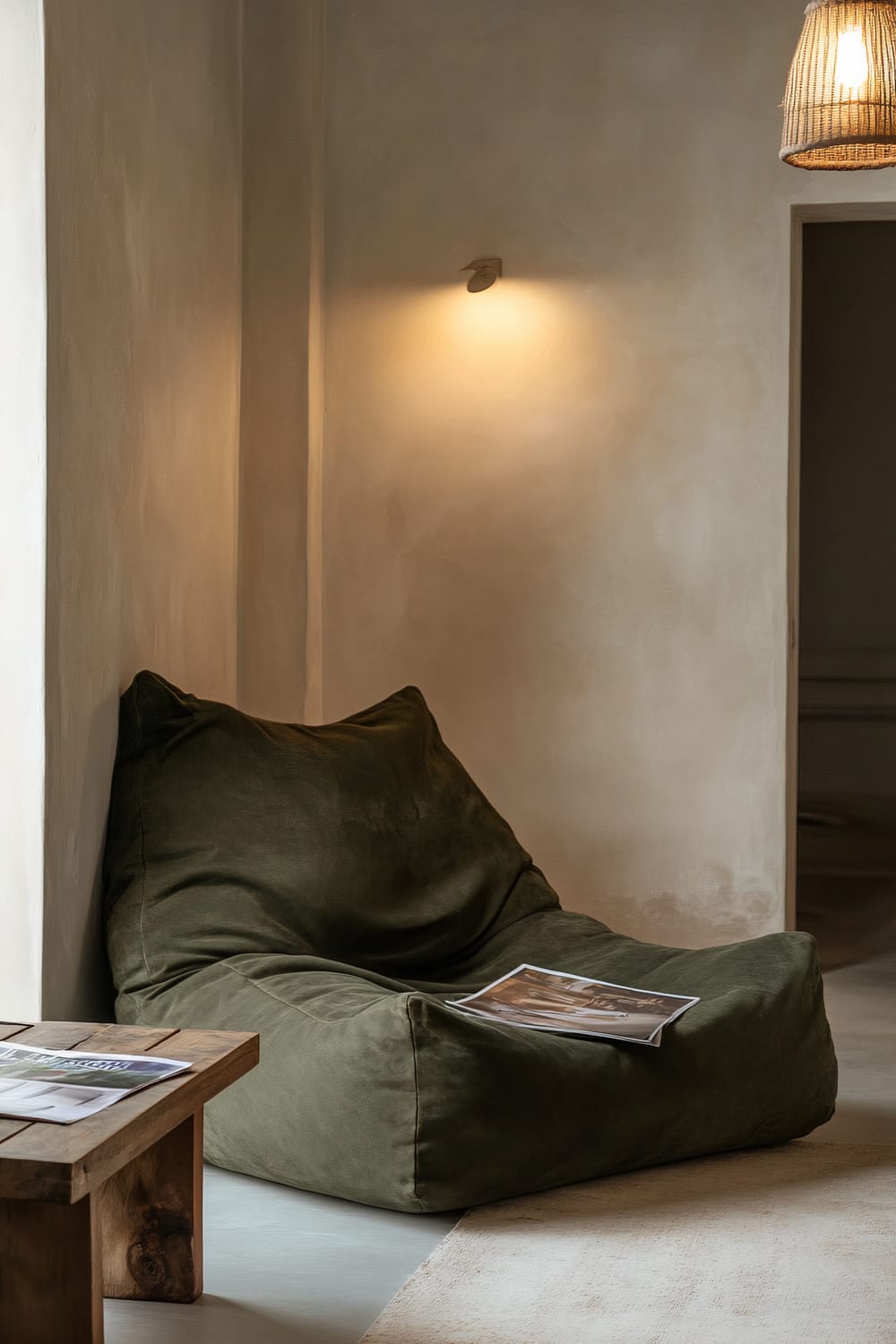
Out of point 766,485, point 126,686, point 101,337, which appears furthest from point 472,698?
point 101,337

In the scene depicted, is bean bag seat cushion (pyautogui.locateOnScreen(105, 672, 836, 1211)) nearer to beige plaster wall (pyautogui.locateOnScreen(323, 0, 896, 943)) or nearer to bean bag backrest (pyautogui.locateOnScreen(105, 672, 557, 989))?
bean bag backrest (pyautogui.locateOnScreen(105, 672, 557, 989))

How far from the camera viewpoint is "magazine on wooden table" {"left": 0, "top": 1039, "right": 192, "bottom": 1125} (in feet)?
5.50

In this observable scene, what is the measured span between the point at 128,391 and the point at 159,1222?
5.97 ft

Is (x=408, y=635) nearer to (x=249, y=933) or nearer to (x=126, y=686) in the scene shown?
(x=126, y=686)

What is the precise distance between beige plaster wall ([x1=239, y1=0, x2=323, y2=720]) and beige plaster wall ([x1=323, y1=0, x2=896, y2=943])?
162 millimetres

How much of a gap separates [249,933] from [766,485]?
2.09 meters

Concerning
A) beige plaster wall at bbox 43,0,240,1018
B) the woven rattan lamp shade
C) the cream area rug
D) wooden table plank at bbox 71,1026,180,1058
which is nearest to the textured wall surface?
beige plaster wall at bbox 43,0,240,1018

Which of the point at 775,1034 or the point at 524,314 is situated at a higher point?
the point at 524,314

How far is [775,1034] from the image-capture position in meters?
2.62

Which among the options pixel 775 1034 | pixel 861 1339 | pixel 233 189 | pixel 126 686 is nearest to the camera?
pixel 861 1339

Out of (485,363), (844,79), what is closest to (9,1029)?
(844,79)

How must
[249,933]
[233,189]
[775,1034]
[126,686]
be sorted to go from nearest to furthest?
[775,1034] < [249,933] < [126,686] < [233,189]

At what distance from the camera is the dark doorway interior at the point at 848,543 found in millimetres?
6953

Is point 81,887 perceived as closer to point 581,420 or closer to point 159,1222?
point 159,1222
